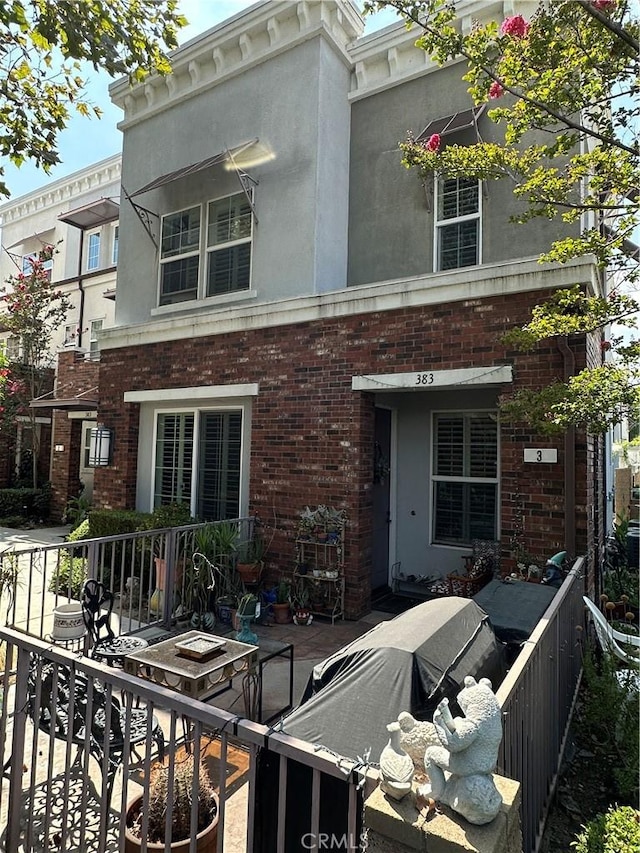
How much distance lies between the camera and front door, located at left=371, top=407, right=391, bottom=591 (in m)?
7.50

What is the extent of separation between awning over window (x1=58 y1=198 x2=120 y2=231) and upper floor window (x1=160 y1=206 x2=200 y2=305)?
6.33 metres

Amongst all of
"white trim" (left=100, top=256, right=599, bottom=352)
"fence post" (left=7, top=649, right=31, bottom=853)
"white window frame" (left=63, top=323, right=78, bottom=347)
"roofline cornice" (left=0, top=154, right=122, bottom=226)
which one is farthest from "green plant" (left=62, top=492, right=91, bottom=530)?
"roofline cornice" (left=0, top=154, right=122, bottom=226)

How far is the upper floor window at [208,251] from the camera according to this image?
27.2 feet

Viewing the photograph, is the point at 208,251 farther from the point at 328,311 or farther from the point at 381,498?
the point at 381,498

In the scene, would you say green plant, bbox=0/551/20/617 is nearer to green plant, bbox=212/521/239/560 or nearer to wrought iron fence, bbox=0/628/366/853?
wrought iron fence, bbox=0/628/366/853

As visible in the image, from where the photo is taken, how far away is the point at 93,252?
16.8m

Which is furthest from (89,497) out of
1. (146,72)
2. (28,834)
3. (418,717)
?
(418,717)

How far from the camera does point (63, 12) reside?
413 centimetres

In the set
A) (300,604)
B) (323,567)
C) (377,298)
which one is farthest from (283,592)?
(377,298)

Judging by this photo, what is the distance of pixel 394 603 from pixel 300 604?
4.75ft

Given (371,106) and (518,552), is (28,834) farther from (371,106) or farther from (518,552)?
(371,106)

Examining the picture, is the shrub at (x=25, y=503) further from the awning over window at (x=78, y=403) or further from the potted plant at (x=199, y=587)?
the potted plant at (x=199, y=587)

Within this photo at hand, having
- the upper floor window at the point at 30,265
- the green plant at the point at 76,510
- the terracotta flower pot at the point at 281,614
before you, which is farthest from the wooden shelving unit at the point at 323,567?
the upper floor window at the point at 30,265

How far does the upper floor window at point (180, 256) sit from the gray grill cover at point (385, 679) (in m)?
7.46
